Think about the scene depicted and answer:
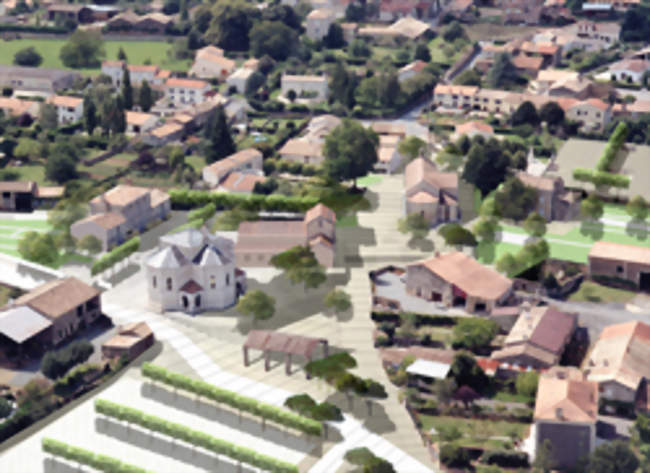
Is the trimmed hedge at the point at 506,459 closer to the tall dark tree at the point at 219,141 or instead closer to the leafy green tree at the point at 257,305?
the leafy green tree at the point at 257,305

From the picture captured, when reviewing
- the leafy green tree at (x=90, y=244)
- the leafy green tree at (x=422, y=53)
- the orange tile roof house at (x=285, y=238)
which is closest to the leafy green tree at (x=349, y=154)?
the orange tile roof house at (x=285, y=238)

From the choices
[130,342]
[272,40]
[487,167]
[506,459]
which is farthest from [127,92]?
[506,459]

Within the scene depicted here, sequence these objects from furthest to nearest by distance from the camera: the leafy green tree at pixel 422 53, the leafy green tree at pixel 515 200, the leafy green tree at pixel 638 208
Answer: the leafy green tree at pixel 422 53, the leafy green tree at pixel 515 200, the leafy green tree at pixel 638 208

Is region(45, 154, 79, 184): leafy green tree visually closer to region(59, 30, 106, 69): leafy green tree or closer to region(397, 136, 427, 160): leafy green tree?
region(397, 136, 427, 160): leafy green tree

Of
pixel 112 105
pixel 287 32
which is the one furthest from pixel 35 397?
pixel 287 32

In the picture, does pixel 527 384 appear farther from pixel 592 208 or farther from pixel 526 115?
pixel 526 115

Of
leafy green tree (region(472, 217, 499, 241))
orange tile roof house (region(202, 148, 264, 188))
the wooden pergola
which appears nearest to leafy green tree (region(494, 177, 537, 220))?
leafy green tree (region(472, 217, 499, 241))
